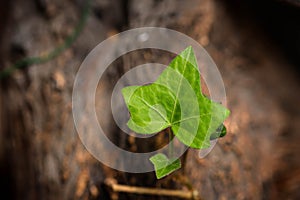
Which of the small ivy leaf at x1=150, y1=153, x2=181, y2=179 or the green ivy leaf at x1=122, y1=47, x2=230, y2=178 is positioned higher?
the green ivy leaf at x1=122, y1=47, x2=230, y2=178

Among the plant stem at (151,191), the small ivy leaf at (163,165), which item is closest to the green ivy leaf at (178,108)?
the small ivy leaf at (163,165)

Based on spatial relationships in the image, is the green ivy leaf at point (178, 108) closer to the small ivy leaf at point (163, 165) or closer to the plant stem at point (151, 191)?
the small ivy leaf at point (163, 165)

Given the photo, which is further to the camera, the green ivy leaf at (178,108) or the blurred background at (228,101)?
the blurred background at (228,101)

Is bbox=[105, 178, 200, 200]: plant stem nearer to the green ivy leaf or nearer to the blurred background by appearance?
the blurred background

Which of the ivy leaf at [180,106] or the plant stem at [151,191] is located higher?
the ivy leaf at [180,106]

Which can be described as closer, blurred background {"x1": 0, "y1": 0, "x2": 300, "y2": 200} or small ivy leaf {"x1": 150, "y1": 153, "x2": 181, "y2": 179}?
small ivy leaf {"x1": 150, "y1": 153, "x2": 181, "y2": 179}

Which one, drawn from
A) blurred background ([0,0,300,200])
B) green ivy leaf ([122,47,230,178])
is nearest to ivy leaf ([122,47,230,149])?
green ivy leaf ([122,47,230,178])
